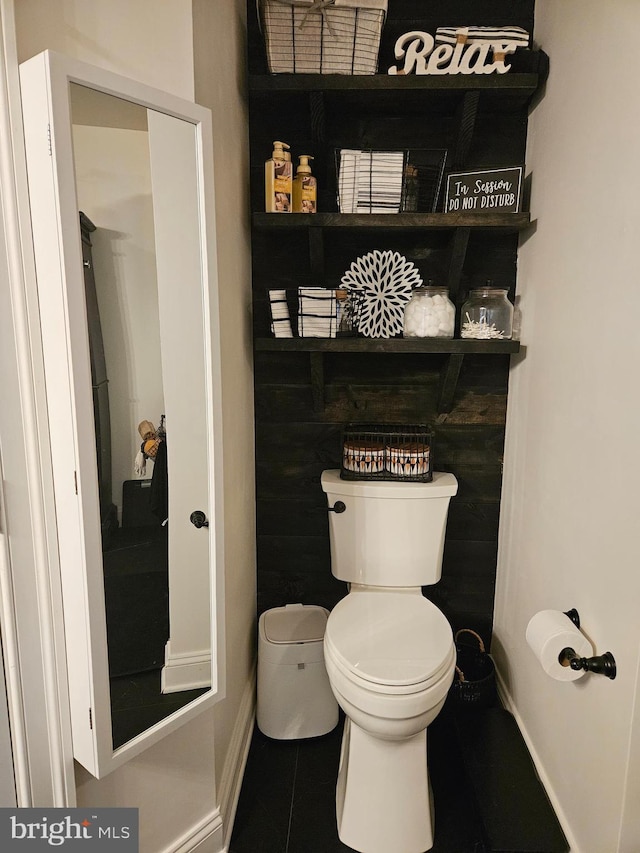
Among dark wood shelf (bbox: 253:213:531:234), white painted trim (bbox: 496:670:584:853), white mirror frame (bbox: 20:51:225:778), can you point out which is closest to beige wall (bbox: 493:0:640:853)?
white painted trim (bbox: 496:670:584:853)

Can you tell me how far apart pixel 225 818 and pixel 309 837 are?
247 mm

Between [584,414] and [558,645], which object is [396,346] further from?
[558,645]

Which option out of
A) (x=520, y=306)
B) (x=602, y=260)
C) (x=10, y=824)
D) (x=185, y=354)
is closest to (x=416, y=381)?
(x=520, y=306)

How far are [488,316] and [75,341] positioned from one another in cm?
129

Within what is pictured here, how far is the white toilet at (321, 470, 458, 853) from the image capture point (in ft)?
4.77

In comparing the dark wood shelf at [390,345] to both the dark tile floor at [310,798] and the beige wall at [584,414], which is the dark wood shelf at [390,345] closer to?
the beige wall at [584,414]

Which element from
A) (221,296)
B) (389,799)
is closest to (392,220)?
(221,296)

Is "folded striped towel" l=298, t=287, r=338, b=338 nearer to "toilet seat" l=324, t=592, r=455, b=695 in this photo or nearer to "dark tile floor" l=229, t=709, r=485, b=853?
"toilet seat" l=324, t=592, r=455, b=695

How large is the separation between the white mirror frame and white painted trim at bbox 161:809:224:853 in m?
0.38

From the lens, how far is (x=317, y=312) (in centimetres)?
182

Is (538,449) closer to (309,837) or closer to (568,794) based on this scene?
(568,794)

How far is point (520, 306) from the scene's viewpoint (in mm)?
1922
